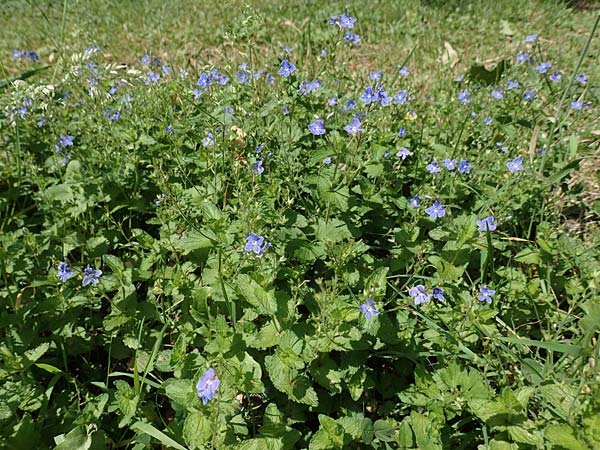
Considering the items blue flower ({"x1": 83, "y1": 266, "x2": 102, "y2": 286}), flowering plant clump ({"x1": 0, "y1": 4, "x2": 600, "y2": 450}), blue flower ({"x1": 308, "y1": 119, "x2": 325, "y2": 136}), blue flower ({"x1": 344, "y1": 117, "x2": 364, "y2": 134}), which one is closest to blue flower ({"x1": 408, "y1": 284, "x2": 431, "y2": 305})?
flowering plant clump ({"x1": 0, "y1": 4, "x2": 600, "y2": 450})

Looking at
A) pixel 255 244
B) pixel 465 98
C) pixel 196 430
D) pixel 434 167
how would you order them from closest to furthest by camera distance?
pixel 196 430 → pixel 255 244 → pixel 434 167 → pixel 465 98

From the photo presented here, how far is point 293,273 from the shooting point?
2.29 meters

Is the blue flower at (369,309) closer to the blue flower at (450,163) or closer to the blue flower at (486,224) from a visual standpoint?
the blue flower at (486,224)

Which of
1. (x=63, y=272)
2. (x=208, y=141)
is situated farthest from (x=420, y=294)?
(x=63, y=272)

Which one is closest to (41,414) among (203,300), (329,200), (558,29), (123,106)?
(203,300)

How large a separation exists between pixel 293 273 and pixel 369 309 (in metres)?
0.45

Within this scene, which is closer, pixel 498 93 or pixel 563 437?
pixel 563 437

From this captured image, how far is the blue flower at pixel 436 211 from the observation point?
105 inches

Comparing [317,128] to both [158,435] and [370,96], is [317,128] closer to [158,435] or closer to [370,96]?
[370,96]

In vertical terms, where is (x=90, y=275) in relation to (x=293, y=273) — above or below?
below

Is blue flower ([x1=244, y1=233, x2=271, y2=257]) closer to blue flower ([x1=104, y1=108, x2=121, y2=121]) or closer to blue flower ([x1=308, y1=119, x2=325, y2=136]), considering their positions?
blue flower ([x1=308, y1=119, x2=325, y2=136])

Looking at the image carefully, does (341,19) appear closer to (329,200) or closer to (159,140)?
(329,200)

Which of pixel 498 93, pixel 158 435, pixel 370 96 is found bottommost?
pixel 158 435

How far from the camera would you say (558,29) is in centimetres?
581
